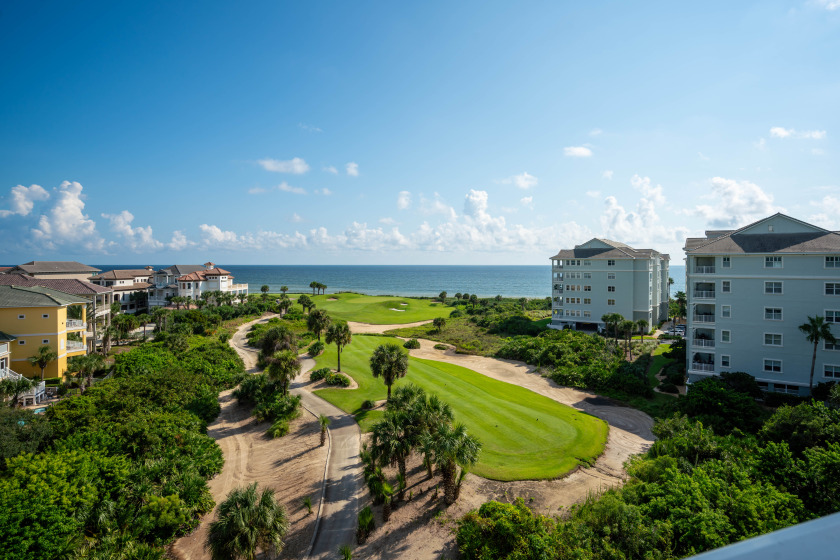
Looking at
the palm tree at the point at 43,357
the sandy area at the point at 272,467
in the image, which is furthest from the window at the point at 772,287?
the palm tree at the point at 43,357

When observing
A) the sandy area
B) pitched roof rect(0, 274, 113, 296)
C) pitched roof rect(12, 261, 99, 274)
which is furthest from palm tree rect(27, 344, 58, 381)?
pitched roof rect(12, 261, 99, 274)

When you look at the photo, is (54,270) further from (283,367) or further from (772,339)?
(772,339)

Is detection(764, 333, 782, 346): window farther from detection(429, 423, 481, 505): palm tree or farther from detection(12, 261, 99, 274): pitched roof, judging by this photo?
detection(12, 261, 99, 274): pitched roof

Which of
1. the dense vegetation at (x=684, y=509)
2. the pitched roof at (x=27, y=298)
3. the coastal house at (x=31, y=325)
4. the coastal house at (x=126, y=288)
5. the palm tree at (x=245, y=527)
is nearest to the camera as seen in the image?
the dense vegetation at (x=684, y=509)

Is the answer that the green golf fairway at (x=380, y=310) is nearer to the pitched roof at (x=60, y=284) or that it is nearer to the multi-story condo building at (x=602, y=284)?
the multi-story condo building at (x=602, y=284)

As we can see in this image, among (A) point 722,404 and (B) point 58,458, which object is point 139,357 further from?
(A) point 722,404

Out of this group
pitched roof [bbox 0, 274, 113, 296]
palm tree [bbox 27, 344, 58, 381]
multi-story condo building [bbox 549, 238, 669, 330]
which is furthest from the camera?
multi-story condo building [bbox 549, 238, 669, 330]

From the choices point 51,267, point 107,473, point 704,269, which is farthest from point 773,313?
point 51,267

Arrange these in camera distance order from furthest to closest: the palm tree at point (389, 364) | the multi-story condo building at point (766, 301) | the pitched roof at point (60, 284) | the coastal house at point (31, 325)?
1. the pitched roof at point (60, 284)
2. the coastal house at point (31, 325)
3. the multi-story condo building at point (766, 301)
4. the palm tree at point (389, 364)
